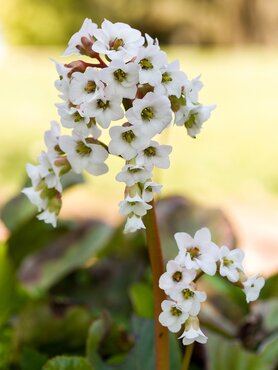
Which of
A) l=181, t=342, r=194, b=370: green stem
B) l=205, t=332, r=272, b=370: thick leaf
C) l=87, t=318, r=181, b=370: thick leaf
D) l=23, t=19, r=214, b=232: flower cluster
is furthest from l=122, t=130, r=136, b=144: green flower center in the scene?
l=205, t=332, r=272, b=370: thick leaf

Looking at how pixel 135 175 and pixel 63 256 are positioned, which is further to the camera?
pixel 63 256

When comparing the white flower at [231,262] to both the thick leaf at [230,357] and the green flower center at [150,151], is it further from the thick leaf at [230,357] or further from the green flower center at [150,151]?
the thick leaf at [230,357]

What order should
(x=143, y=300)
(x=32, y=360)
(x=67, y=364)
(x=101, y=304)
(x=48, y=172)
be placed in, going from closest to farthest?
(x=48, y=172)
(x=67, y=364)
(x=32, y=360)
(x=143, y=300)
(x=101, y=304)

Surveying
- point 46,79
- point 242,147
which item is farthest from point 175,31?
point 242,147

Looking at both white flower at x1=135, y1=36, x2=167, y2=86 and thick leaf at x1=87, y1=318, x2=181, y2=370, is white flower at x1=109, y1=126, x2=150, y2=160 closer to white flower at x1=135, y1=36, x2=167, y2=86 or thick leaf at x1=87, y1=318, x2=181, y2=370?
white flower at x1=135, y1=36, x2=167, y2=86

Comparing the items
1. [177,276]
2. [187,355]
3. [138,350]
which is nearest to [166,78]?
[177,276]

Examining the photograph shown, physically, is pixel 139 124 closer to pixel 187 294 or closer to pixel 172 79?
pixel 172 79

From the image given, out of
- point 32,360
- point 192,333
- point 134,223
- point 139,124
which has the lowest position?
point 32,360
